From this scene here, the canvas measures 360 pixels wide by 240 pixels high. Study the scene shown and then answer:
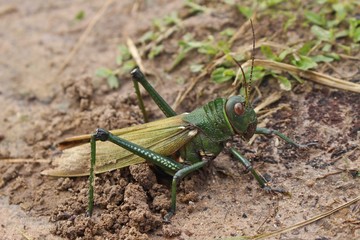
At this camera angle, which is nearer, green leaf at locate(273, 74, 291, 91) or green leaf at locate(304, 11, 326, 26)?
green leaf at locate(273, 74, 291, 91)

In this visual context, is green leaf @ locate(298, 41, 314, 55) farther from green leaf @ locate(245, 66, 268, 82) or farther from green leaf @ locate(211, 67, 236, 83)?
green leaf @ locate(211, 67, 236, 83)

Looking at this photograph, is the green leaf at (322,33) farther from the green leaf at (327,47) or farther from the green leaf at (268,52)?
the green leaf at (268,52)

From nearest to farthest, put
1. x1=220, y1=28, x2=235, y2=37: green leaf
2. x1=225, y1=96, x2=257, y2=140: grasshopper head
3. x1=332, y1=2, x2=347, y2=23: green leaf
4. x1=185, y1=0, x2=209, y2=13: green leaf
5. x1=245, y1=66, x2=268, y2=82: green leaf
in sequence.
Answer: x1=225, y1=96, x2=257, y2=140: grasshopper head → x1=245, y1=66, x2=268, y2=82: green leaf → x1=332, y1=2, x2=347, y2=23: green leaf → x1=220, y1=28, x2=235, y2=37: green leaf → x1=185, y1=0, x2=209, y2=13: green leaf

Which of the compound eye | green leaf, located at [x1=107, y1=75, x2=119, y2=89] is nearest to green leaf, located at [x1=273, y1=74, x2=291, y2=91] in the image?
the compound eye

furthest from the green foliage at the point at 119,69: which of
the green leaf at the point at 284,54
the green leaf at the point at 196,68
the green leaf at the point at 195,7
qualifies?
the green leaf at the point at 284,54

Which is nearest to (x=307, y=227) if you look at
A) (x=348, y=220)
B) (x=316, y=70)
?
(x=348, y=220)

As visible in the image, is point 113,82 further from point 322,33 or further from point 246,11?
point 322,33

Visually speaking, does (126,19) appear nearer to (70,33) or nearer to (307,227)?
(70,33)
